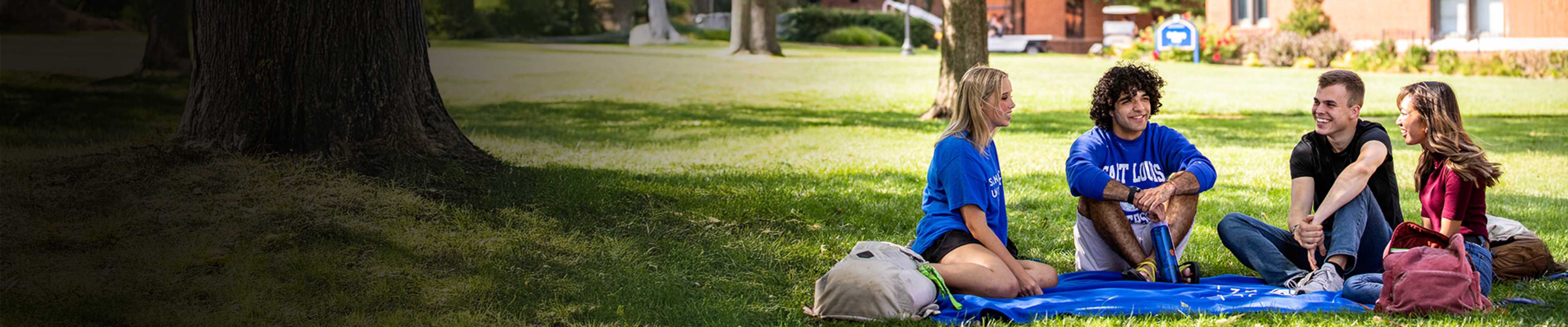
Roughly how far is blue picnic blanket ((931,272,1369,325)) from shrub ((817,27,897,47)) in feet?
58.7

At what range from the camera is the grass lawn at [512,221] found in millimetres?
4059

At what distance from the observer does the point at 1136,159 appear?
13.5ft

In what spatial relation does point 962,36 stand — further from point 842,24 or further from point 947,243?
point 842,24

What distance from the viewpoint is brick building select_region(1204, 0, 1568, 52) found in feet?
62.1

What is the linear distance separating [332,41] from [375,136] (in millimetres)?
487

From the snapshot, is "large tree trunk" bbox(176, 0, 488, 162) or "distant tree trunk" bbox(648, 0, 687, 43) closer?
"large tree trunk" bbox(176, 0, 488, 162)

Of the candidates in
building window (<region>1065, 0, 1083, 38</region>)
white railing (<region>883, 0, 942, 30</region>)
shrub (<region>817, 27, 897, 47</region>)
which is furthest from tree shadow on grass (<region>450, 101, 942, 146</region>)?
building window (<region>1065, 0, 1083, 38</region>)

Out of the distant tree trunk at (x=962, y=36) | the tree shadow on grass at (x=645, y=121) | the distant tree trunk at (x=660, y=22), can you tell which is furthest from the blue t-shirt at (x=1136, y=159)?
the distant tree trunk at (x=660, y=22)

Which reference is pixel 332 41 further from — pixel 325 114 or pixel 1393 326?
pixel 1393 326

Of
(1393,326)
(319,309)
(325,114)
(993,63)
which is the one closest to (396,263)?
(319,309)

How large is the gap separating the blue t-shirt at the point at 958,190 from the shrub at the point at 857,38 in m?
17.8

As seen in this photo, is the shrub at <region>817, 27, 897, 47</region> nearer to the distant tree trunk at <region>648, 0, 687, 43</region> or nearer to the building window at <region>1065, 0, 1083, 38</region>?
the distant tree trunk at <region>648, 0, 687, 43</region>

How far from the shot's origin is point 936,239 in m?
3.92

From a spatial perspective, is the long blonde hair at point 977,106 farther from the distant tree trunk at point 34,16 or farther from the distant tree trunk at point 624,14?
the distant tree trunk at point 624,14
